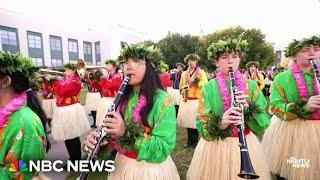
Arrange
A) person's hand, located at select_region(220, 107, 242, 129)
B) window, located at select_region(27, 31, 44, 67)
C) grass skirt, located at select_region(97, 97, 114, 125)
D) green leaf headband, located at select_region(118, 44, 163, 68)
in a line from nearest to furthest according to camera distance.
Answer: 1. green leaf headband, located at select_region(118, 44, 163, 68)
2. person's hand, located at select_region(220, 107, 242, 129)
3. grass skirt, located at select_region(97, 97, 114, 125)
4. window, located at select_region(27, 31, 44, 67)

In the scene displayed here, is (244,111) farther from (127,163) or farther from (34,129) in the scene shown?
(34,129)

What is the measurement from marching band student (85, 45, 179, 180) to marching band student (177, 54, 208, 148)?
4.64 metres

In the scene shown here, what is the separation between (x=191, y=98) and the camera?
7.82 m

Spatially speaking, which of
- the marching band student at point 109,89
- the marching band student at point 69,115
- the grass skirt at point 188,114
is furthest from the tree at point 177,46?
the marching band student at point 69,115

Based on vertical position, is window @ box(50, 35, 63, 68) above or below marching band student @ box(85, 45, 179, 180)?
above

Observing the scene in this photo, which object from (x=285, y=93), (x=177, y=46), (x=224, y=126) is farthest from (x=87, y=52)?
(x=224, y=126)

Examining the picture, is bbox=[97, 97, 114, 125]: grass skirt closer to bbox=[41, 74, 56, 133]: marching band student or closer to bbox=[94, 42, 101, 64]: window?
bbox=[41, 74, 56, 133]: marching band student

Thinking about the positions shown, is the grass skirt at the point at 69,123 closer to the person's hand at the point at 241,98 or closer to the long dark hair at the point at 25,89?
the long dark hair at the point at 25,89

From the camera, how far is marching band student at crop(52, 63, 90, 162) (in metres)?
6.34

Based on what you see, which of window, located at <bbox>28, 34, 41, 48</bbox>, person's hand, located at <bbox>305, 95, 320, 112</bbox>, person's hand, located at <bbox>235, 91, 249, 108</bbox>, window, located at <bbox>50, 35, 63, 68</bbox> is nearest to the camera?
person's hand, located at <bbox>235, 91, 249, 108</bbox>

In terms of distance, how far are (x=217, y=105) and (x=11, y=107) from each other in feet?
7.24

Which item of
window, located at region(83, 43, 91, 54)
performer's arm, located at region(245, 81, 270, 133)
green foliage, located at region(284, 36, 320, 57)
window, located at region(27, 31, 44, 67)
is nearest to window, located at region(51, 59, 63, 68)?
window, located at region(27, 31, 44, 67)

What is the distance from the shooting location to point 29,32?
4291 cm

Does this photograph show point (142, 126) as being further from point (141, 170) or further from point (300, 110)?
point (300, 110)
